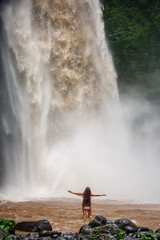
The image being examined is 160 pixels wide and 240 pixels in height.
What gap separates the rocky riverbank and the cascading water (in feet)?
22.8

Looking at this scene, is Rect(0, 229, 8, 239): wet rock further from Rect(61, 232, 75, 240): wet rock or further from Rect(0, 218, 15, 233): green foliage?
Rect(61, 232, 75, 240): wet rock

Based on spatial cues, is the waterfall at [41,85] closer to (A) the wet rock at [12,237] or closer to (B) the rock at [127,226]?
(B) the rock at [127,226]

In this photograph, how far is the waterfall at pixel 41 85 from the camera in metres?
14.7

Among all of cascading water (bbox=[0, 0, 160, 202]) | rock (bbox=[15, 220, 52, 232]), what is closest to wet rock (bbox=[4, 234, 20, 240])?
rock (bbox=[15, 220, 52, 232])

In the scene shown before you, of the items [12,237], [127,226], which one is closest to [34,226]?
[12,237]

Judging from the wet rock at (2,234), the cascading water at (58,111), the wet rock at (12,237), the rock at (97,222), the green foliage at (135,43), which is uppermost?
the green foliage at (135,43)

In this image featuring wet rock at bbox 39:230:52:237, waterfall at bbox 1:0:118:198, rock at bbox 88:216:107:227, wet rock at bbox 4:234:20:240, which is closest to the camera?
wet rock at bbox 4:234:20:240

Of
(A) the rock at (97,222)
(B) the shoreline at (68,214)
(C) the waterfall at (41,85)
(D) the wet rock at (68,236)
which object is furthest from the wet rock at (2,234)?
(C) the waterfall at (41,85)

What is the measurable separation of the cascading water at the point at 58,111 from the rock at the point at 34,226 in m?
6.84

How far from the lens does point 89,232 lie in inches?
207

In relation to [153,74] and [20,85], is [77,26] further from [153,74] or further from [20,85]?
[153,74]

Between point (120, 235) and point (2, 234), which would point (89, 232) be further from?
point (2, 234)

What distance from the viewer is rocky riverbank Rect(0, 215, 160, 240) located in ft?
16.6

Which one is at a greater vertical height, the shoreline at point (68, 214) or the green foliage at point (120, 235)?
the shoreline at point (68, 214)
